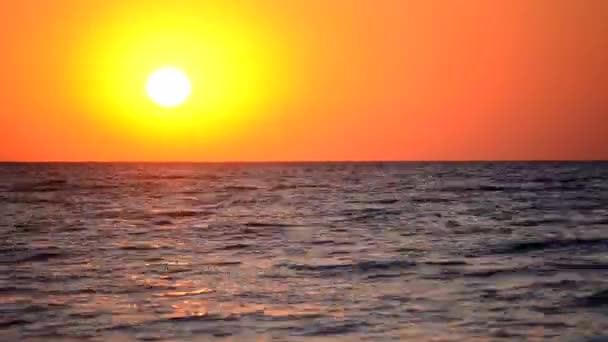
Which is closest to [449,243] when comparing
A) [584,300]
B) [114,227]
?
[584,300]

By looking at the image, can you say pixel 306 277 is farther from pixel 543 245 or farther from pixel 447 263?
pixel 543 245

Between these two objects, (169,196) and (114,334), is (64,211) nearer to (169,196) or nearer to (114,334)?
(169,196)

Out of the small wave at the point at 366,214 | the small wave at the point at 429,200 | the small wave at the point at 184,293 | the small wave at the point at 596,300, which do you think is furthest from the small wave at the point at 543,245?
the small wave at the point at 429,200

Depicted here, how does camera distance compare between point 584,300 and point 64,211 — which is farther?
point 64,211

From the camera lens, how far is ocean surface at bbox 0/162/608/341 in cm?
1585

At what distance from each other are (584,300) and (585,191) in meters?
51.8

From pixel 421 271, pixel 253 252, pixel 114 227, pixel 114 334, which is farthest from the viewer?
pixel 114 227

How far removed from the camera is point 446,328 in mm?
15609

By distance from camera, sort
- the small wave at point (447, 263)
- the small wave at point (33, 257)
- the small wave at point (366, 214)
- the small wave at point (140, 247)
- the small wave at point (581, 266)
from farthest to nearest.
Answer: the small wave at point (366, 214) → the small wave at point (140, 247) → the small wave at point (33, 257) → the small wave at point (447, 263) → the small wave at point (581, 266)

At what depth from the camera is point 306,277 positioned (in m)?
22.0

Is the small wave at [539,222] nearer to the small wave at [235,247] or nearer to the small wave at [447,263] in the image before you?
the small wave at [235,247]

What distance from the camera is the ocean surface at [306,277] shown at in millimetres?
15852

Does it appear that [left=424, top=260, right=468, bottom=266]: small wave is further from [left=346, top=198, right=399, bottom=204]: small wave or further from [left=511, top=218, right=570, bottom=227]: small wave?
[left=346, top=198, right=399, bottom=204]: small wave

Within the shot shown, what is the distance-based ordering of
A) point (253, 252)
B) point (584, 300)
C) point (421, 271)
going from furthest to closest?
point (253, 252), point (421, 271), point (584, 300)
